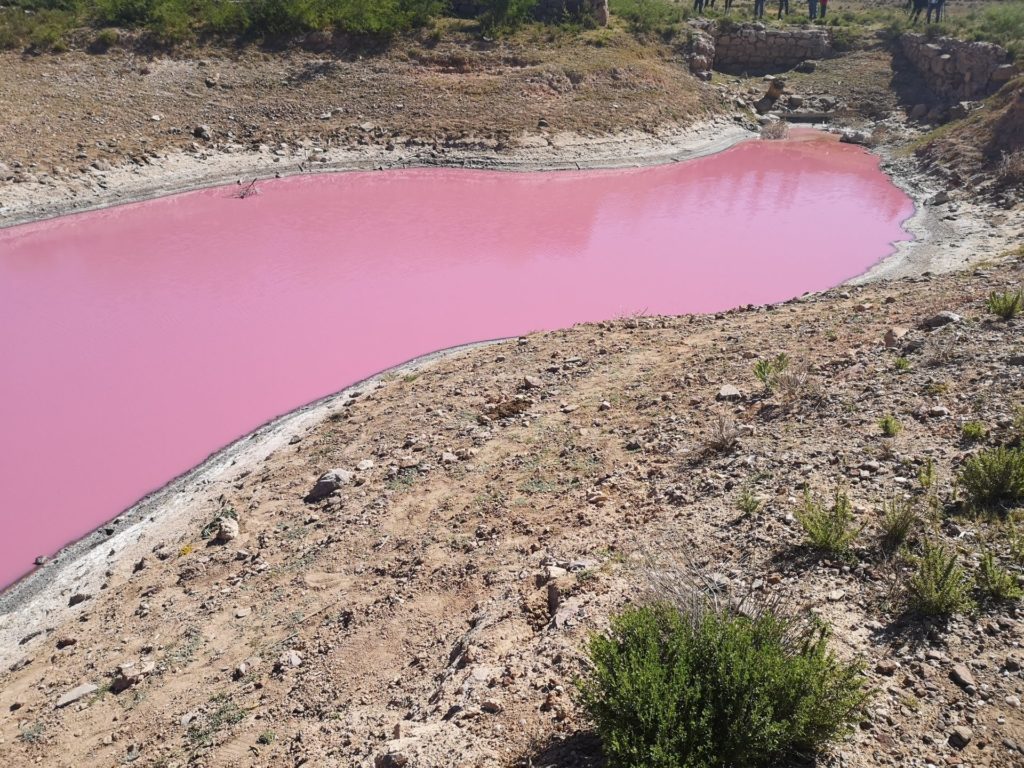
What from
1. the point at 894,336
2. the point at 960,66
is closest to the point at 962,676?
the point at 894,336

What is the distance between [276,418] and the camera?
38.1 feet

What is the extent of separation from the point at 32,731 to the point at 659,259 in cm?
1570

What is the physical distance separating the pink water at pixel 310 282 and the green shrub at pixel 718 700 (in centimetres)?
823

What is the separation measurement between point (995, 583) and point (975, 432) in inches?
85.5

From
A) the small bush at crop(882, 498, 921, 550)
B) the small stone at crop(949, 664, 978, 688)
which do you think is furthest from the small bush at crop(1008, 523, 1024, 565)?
the small stone at crop(949, 664, 978, 688)

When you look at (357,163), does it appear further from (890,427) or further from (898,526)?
(898,526)

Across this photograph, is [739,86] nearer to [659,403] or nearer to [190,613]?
[659,403]

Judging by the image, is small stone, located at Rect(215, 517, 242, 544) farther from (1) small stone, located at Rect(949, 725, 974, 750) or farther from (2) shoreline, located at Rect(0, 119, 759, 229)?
(2) shoreline, located at Rect(0, 119, 759, 229)

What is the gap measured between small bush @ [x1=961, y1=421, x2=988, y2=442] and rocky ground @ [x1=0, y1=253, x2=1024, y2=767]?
56 millimetres

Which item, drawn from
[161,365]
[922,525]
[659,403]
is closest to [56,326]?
[161,365]

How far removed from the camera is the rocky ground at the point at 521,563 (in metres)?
4.46

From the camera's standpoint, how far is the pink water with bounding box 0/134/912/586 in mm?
11289

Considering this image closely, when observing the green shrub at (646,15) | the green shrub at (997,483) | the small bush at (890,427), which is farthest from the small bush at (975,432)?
the green shrub at (646,15)

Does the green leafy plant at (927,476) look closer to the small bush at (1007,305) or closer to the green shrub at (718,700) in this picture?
the green shrub at (718,700)
